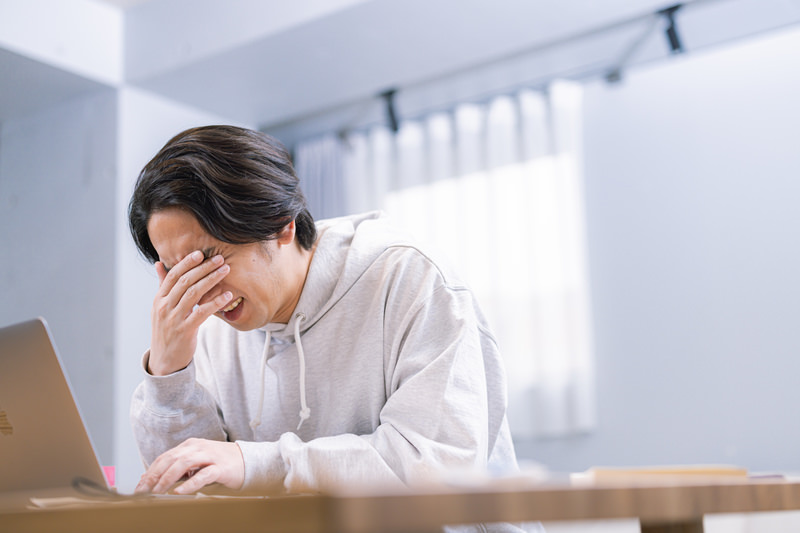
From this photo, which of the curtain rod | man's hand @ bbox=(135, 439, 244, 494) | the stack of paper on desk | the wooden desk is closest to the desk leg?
the stack of paper on desk

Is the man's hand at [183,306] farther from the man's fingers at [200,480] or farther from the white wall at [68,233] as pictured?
the white wall at [68,233]

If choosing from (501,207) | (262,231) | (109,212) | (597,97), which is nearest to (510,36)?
(597,97)

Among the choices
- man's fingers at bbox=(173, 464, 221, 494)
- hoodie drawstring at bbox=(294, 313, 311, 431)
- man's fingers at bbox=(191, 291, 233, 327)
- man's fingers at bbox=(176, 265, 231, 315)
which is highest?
man's fingers at bbox=(176, 265, 231, 315)

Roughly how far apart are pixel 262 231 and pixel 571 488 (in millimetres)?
857

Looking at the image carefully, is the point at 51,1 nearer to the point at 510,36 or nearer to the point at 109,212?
the point at 109,212

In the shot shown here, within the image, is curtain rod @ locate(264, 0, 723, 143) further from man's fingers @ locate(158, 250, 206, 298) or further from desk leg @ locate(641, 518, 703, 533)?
desk leg @ locate(641, 518, 703, 533)

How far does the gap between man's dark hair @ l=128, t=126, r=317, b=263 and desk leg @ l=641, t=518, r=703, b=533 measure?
28.2 inches

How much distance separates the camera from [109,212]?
3396 mm

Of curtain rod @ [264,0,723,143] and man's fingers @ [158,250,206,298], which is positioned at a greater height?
curtain rod @ [264,0,723,143]

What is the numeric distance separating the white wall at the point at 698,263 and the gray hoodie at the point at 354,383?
181cm

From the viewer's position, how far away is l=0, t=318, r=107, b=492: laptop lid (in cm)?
90

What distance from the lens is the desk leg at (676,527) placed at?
0.86m

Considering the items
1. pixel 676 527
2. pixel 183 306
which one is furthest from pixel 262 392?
pixel 676 527

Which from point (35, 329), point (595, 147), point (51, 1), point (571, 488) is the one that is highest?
point (51, 1)
